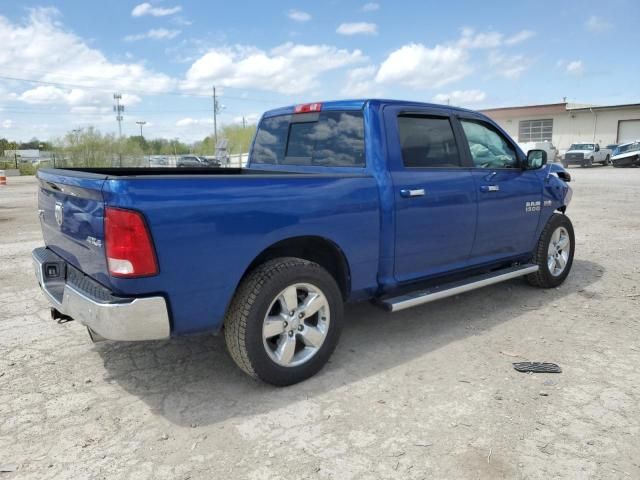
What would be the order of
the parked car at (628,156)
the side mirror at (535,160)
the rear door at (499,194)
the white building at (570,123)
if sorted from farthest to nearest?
the white building at (570,123)
the parked car at (628,156)
the side mirror at (535,160)
the rear door at (499,194)

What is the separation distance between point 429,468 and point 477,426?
52 centimetres

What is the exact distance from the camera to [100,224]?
2699mm

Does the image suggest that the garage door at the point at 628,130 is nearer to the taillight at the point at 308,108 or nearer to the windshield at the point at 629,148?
the windshield at the point at 629,148

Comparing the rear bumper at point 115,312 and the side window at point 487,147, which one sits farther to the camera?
the side window at point 487,147

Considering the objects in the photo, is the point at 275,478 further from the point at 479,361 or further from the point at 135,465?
the point at 479,361

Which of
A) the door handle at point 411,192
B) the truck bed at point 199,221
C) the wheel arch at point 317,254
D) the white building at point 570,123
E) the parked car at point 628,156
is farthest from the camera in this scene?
the white building at point 570,123

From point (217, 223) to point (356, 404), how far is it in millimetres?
1413

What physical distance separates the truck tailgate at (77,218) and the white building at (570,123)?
50329 millimetres

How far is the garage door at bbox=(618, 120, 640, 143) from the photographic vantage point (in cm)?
4438

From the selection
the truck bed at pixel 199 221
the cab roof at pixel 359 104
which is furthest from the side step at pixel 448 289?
the cab roof at pixel 359 104

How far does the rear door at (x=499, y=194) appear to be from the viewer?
4559 millimetres

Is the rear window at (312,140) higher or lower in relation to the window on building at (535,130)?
lower

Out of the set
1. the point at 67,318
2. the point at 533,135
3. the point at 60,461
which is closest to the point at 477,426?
the point at 60,461

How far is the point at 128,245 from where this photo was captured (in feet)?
8.64
